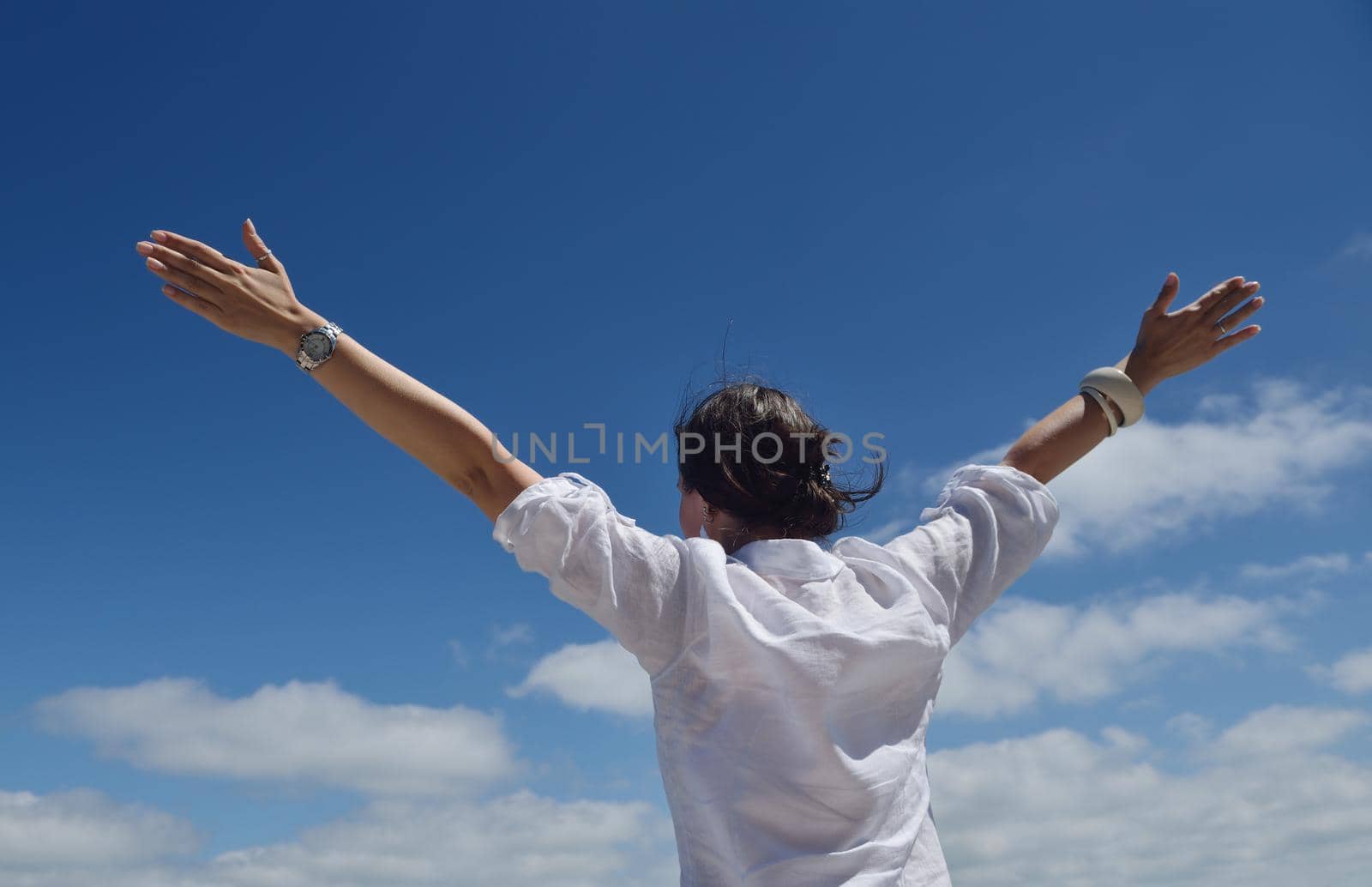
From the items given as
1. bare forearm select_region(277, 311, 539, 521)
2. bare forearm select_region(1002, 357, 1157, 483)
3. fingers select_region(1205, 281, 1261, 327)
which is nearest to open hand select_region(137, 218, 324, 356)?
bare forearm select_region(277, 311, 539, 521)

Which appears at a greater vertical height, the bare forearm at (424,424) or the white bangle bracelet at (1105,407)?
the white bangle bracelet at (1105,407)

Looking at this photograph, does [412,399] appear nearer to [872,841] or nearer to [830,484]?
[830,484]

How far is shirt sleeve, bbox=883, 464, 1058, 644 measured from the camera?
3604 millimetres

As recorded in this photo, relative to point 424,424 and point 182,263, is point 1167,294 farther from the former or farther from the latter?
point 182,263

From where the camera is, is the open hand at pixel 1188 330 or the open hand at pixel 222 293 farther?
the open hand at pixel 1188 330

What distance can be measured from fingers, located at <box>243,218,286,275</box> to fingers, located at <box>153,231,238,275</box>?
12 centimetres

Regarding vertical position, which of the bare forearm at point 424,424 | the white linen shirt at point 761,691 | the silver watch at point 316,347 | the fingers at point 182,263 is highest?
the fingers at point 182,263

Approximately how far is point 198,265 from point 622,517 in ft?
4.84

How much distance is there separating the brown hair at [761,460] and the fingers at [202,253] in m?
1.56

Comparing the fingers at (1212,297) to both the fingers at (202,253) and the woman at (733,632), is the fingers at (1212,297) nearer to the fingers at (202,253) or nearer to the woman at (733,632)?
the woman at (733,632)

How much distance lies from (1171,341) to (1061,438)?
77 centimetres

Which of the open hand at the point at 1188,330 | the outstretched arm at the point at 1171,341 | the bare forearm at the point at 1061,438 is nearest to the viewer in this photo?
the bare forearm at the point at 1061,438

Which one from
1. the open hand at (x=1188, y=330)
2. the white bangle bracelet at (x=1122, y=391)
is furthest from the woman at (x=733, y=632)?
the open hand at (x=1188, y=330)

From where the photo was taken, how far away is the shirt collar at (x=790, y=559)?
131 inches
